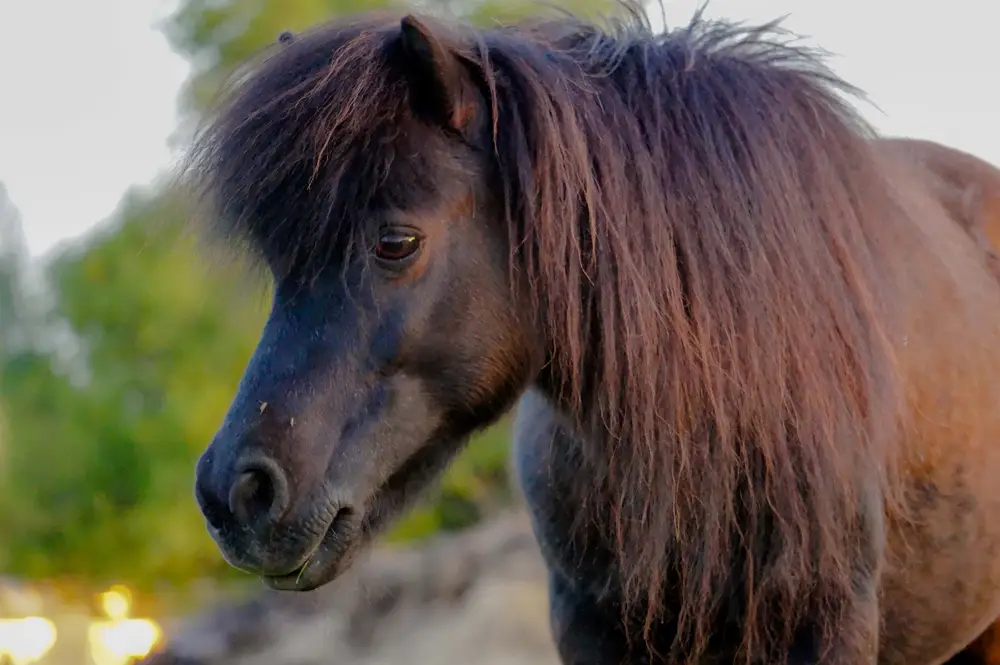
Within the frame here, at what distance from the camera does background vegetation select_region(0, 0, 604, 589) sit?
1014 cm

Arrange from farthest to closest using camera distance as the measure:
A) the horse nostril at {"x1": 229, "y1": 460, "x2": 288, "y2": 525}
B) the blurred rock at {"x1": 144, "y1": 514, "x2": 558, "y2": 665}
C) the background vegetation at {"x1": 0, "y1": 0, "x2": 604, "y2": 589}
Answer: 1. the background vegetation at {"x1": 0, "y1": 0, "x2": 604, "y2": 589}
2. the blurred rock at {"x1": 144, "y1": 514, "x2": 558, "y2": 665}
3. the horse nostril at {"x1": 229, "y1": 460, "x2": 288, "y2": 525}

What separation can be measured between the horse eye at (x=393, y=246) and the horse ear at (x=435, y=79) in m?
0.20

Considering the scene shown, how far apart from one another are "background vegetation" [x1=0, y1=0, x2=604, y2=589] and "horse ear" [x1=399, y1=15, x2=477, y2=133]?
6603mm

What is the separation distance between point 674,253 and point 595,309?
0.16 m

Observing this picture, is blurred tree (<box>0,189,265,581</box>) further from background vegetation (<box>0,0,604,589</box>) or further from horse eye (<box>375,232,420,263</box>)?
horse eye (<box>375,232,420,263</box>)

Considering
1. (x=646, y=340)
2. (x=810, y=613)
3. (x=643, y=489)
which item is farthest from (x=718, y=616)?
(x=646, y=340)

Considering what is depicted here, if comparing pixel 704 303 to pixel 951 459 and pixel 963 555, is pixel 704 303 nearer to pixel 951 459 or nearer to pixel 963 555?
pixel 951 459

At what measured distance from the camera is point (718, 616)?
1783 mm

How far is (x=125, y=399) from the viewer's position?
11672 millimetres

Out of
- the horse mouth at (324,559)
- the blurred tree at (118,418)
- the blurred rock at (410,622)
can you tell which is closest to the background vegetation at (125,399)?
the blurred tree at (118,418)

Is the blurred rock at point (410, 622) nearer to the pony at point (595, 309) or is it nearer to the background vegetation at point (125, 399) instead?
the background vegetation at point (125, 399)

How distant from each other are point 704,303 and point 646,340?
120 millimetres

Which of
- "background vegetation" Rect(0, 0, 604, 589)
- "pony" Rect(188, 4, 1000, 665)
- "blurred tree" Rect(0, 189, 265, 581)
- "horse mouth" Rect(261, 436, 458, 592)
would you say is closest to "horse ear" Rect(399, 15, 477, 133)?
"pony" Rect(188, 4, 1000, 665)

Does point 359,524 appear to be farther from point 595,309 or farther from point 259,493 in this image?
point 595,309
